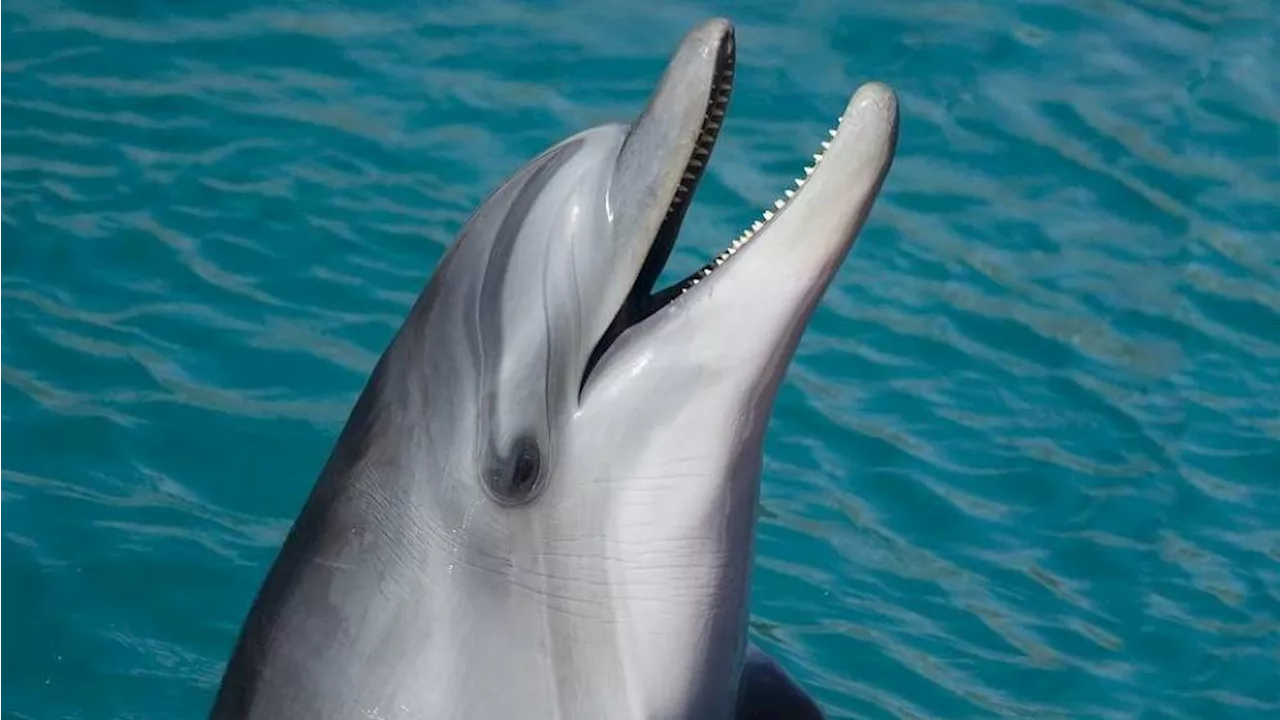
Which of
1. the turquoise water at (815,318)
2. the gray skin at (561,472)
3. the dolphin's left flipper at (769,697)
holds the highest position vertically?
the gray skin at (561,472)

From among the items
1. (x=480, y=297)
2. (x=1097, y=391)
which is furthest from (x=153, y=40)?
(x=480, y=297)

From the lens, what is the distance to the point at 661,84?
433cm

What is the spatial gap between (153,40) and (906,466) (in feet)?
14.6

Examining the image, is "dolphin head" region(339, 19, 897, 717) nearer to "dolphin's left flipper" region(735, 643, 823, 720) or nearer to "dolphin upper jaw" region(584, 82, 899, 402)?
"dolphin upper jaw" region(584, 82, 899, 402)

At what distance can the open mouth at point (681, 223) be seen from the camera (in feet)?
14.0

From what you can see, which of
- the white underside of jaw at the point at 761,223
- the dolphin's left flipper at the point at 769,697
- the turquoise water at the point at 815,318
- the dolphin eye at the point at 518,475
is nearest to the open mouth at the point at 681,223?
the white underside of jaw at the point at 761,223

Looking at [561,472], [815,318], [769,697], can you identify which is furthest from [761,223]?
[815,318]

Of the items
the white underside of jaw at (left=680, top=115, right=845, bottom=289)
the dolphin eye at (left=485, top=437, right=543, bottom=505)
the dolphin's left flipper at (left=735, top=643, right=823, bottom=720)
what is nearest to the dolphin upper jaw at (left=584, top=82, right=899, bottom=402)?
the white underside of jaw at (left=680, top=115, right=845, bottom=289)

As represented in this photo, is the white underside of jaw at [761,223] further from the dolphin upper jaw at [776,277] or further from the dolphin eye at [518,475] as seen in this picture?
the dolphin eye at [518,475]

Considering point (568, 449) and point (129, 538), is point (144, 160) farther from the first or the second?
point (568, 449)

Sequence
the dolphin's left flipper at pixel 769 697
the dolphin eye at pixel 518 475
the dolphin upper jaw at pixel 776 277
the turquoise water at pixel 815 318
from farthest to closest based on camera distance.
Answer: the turquoise water at pixel 815 318, the dolphin's left flipper at pixel 769 697, the dolphin eye at pixel 518 475, the dolphin upper jaw at pixel 776 277

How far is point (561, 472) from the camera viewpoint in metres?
4.50

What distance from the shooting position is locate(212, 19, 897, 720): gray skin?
4.32 m

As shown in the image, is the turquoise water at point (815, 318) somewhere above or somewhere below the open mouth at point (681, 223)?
below
